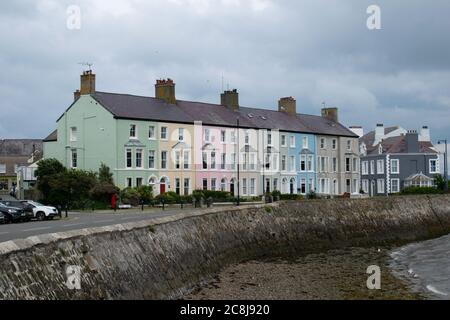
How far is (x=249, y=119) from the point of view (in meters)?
73.1

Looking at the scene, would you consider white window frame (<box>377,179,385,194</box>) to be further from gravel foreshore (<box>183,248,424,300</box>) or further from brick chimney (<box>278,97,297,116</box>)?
gravel foreshore (<box>183,248,424,300</box>)

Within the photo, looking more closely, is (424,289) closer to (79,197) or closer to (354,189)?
(79,197)

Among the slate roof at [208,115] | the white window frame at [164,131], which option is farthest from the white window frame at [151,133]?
the slate roof at [208,115]

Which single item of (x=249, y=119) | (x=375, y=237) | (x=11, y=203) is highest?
(x=249, y=119)

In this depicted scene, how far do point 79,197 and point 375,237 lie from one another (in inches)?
1062

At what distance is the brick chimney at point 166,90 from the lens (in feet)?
221

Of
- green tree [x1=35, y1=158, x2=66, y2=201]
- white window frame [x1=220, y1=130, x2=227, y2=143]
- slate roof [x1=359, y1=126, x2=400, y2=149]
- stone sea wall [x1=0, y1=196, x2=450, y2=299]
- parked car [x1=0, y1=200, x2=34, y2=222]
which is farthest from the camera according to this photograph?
slate roof [x1=359, y1=126, x2=400, y2=149]

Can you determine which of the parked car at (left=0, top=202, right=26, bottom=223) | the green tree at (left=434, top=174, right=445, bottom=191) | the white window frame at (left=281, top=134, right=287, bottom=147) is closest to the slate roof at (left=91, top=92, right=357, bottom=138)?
the white window frame at (left=281, top=134, right=287, bottom=147)

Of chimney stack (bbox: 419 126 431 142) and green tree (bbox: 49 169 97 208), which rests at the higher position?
chimney stack (bbox: 419 126 431 142)

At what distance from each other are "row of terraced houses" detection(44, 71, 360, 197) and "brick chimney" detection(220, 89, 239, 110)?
124mm

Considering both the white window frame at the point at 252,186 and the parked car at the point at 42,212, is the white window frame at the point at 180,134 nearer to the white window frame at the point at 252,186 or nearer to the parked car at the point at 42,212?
the white window frame at the point at 252,186

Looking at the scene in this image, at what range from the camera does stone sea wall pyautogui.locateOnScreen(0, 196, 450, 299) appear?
45.1 feet

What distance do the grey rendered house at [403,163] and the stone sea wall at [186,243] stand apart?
95.1ft
